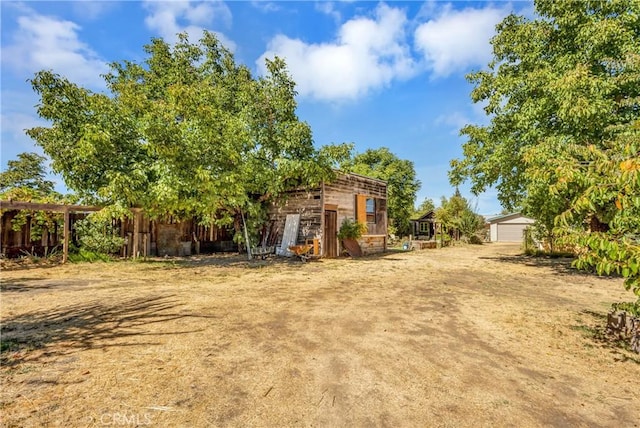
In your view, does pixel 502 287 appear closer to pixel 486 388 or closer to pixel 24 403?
pixel 486 388

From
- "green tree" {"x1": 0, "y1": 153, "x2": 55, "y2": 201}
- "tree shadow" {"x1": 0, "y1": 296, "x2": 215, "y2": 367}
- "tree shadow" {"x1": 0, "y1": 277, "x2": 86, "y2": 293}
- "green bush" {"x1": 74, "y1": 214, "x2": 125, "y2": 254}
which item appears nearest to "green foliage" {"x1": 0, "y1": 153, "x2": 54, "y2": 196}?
"green tree" {"x1": 0, "y1": 153, "x2": 55, "y2": 201}

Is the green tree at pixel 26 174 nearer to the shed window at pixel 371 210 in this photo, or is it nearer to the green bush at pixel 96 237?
the green bush at pixel 96 237

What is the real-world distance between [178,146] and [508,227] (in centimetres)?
3695

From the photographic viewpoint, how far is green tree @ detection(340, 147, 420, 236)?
28516 mm

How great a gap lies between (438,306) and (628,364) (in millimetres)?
2587

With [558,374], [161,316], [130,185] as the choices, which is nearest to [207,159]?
[130,185]

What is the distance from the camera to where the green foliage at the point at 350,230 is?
1425 cm

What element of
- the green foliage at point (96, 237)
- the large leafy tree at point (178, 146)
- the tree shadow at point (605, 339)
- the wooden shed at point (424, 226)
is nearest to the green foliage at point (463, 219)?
the wooden shed at point (424, 226)

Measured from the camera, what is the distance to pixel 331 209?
44.9ft

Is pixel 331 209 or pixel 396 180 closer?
pixel 331 209

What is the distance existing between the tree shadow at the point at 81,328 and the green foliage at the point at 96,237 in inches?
321

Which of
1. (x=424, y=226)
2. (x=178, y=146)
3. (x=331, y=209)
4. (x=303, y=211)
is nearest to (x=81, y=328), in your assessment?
(x=178, y=146)

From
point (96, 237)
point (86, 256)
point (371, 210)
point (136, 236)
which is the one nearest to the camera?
point (86, 256)

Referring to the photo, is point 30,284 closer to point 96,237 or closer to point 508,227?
point 96,237
